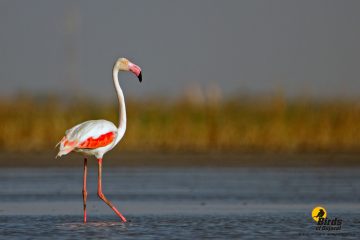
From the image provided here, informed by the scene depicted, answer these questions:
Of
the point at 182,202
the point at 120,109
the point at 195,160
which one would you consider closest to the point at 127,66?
the point at 120,109

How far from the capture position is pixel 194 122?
2522 cm

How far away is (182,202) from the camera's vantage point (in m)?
15.4

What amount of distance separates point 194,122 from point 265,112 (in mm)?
1760

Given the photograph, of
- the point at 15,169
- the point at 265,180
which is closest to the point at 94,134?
the point at 265,180

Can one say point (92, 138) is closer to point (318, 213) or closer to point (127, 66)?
point (127, 66)

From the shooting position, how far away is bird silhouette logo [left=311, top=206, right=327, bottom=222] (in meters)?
13.3

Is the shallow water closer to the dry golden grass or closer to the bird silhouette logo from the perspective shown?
the bird silhouette logo

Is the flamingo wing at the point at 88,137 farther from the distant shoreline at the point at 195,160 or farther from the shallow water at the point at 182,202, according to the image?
the distant shoreline at the point at 195,160

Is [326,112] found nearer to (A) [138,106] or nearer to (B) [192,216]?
(A) [138,106]

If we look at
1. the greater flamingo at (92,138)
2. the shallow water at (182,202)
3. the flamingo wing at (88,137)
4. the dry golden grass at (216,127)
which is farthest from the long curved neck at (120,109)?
the dry golden grass at (216,127)

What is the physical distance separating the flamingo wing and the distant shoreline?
809 centimetres

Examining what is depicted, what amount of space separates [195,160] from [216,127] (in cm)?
254

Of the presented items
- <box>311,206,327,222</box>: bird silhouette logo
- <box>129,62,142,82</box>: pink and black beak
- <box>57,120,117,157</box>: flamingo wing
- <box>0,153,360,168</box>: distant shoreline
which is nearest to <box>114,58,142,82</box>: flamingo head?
<box>129,62,142,82</box>: pink and black beak

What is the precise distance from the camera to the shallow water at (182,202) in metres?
12.4
